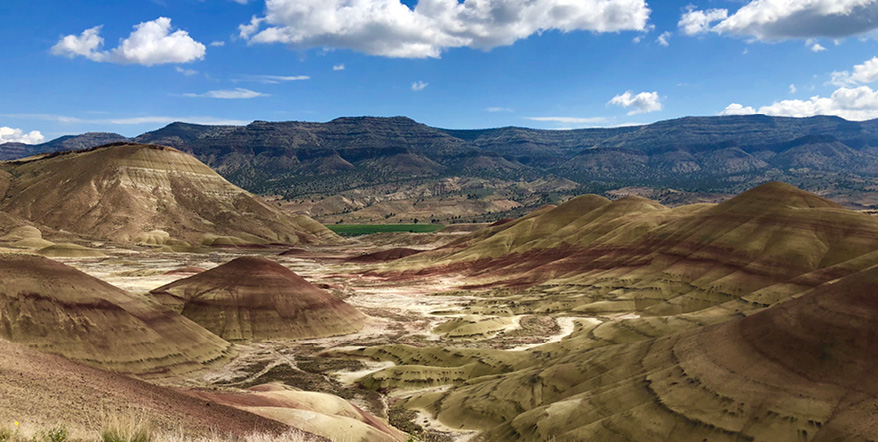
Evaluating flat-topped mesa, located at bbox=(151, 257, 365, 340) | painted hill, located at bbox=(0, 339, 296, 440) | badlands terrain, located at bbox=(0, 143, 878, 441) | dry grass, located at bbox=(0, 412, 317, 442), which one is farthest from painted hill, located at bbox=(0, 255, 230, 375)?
dry grass, located at bbox=(0, 412, 317, 442)

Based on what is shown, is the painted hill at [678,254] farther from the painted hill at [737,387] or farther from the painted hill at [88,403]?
the painted hill at [88,403]

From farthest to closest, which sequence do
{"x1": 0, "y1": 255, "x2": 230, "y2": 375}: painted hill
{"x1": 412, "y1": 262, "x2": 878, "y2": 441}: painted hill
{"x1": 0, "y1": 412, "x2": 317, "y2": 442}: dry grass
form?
{"x1": 0, "y1": 255, "x2": 230, "y2": 375}: painted hill, {"x1": 412, "y1": 262, "x2": 878, "y2": 441}: painted hill, {"x1": 0, "y1": 412, "x2": 317, "y2": 442}: dry grass

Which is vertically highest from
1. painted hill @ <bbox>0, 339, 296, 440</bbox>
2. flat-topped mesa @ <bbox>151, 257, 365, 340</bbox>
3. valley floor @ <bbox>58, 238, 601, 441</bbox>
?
painted hill @ <bbox>0, 339, 296, 440</bbox>

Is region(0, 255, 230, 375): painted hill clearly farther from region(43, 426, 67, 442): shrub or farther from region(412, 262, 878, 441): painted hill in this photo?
region(43, 426, 67, 442): shrub

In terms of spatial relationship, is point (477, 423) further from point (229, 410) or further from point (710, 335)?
point (229, 410)

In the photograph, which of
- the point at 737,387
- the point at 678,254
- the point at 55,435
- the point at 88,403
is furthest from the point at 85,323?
the point at 678,254

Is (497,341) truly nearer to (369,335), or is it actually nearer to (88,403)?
(369,335)
